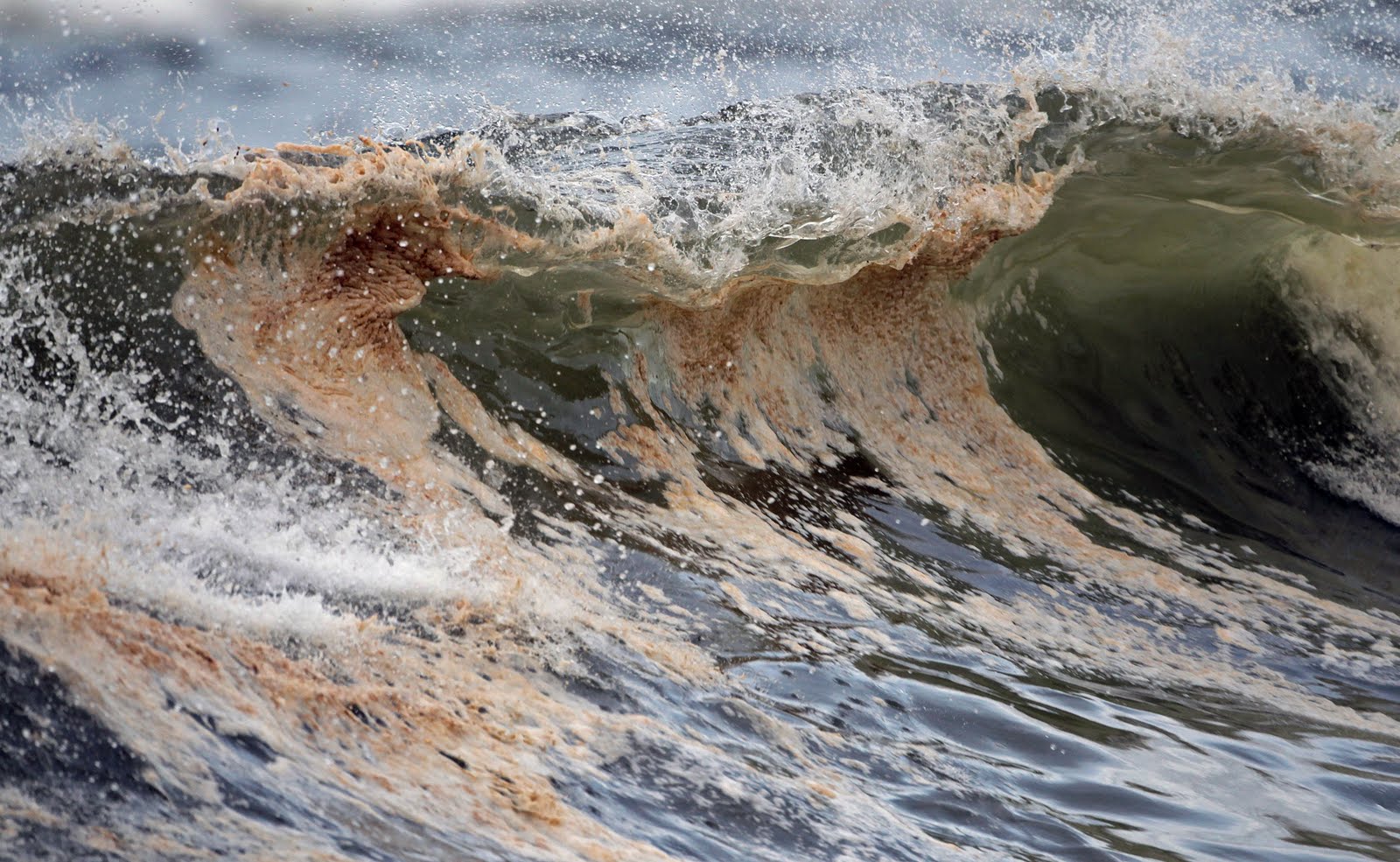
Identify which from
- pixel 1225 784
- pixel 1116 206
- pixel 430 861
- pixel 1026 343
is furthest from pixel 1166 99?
pixel 430 861

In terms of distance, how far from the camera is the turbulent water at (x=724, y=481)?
6.91 feet

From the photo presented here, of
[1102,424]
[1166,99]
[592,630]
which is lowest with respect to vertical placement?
[592,630]

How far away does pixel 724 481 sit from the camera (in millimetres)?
4031

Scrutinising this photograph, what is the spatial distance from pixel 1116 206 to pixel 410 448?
3318 millimetres

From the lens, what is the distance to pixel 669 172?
14.5 ft

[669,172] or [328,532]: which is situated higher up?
[669,172]

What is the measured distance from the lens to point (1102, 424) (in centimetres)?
517

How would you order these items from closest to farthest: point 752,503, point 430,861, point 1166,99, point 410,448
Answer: point 430,861 < point 410,448 < point 752,503 < point 1166,99

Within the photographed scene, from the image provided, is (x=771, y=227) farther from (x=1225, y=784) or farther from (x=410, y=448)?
(x=1225, y=784)

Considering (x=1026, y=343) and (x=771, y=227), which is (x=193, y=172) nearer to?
(x=771, y=227)

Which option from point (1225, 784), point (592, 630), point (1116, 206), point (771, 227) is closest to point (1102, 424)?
point (1116, 206)

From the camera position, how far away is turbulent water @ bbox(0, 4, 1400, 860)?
6.91 feet

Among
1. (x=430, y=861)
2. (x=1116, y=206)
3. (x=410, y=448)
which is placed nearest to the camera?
(x=430, y=861)

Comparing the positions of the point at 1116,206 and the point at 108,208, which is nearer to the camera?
the point at 108,208
